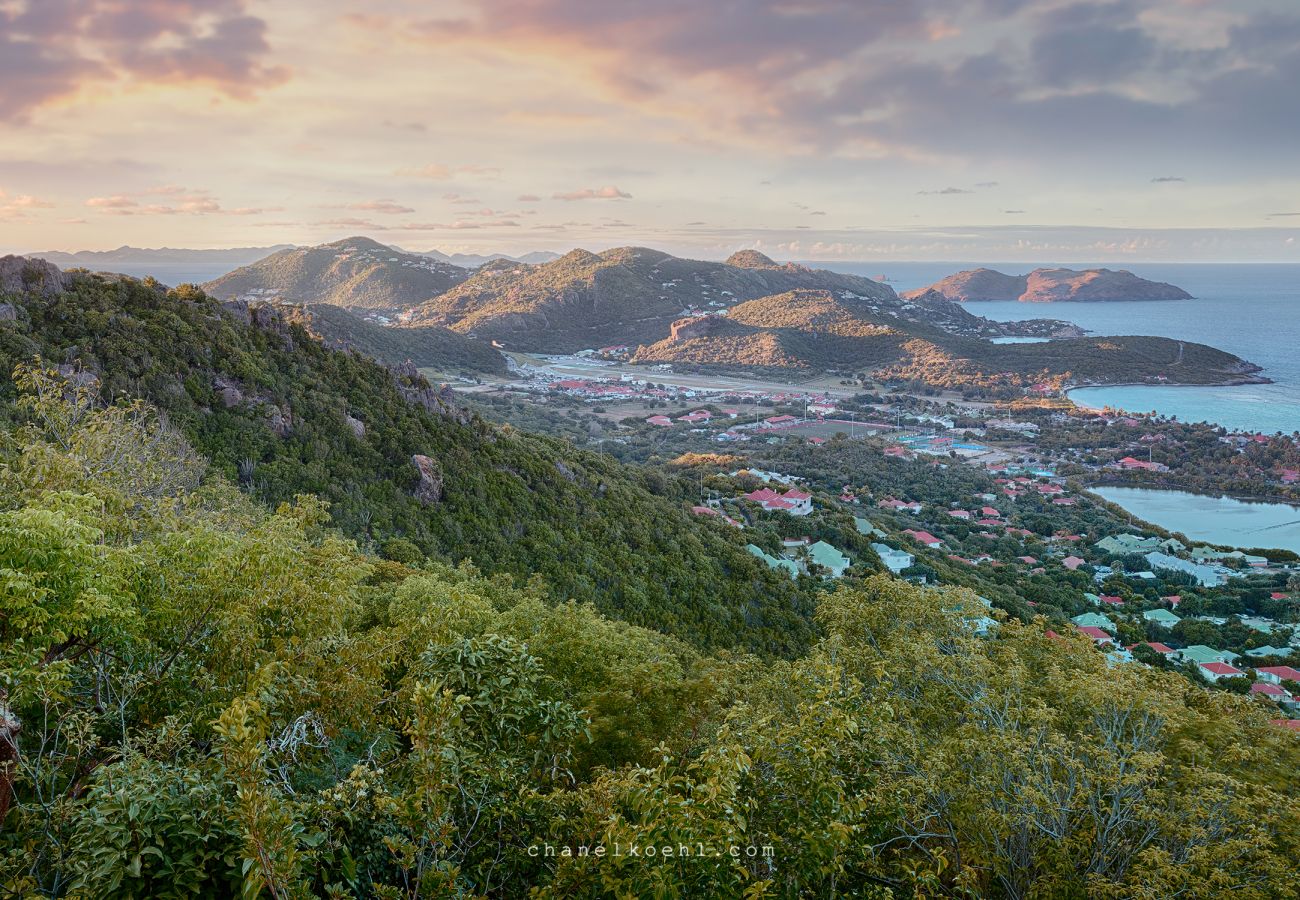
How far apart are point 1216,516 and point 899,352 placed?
6892 centimetres

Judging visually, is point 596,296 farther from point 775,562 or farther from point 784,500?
point 775,562

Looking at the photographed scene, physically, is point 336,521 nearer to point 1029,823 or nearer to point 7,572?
point 7,572

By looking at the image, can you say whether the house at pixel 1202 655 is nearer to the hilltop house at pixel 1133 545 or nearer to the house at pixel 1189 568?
the house at pixel 1189 568

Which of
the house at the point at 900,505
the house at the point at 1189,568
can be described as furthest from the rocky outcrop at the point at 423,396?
the house at the point at 1189,568

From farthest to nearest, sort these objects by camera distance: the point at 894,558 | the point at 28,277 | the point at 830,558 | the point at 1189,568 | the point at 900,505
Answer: the point at 900,505 < the point at 1189,568 < the point at 894,558 < the point at 830,558 < the point at 28,277

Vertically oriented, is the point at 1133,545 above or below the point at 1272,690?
below

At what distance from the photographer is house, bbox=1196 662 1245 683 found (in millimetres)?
24094

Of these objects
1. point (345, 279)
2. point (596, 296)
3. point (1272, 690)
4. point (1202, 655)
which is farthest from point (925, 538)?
point (345, 279)

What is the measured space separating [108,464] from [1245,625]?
3945cm

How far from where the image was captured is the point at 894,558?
34969mm

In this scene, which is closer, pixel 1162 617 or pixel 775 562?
pixel 775 562

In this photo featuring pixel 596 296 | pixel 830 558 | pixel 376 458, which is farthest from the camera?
pixel 596 296

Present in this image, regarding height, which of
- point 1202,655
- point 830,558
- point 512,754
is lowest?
point 1202,655

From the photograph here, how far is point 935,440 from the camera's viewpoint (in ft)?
242
